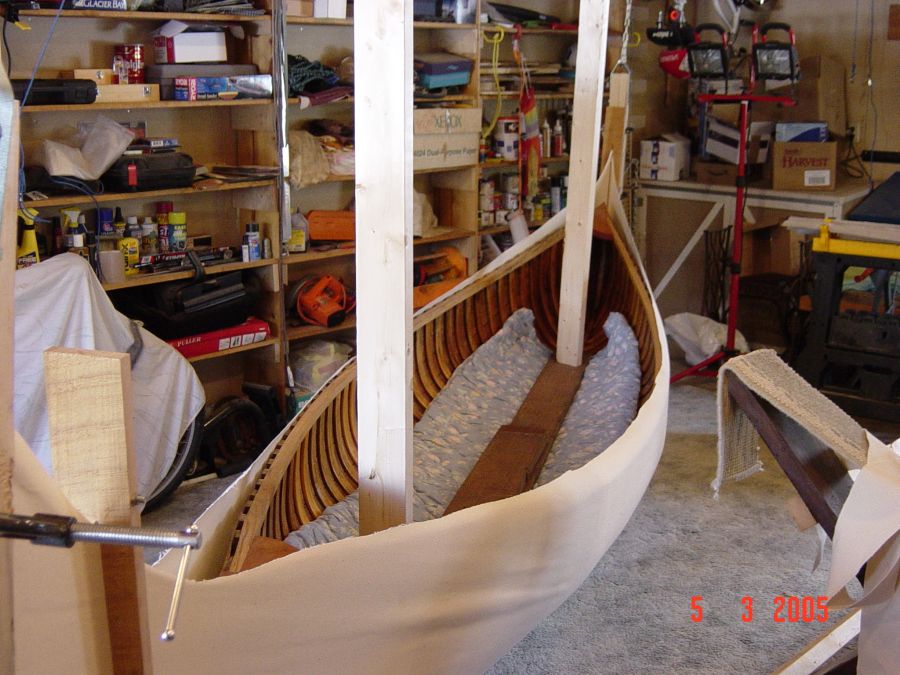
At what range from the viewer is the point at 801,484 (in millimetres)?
1705

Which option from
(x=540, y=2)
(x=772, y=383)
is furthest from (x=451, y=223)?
(x=772, y=383)

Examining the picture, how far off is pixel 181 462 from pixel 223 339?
58cm

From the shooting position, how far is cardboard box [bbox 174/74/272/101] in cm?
361

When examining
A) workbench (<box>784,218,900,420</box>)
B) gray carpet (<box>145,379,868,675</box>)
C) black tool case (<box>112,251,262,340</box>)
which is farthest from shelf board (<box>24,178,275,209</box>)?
workbench (<box>784,218,900,420</box>)

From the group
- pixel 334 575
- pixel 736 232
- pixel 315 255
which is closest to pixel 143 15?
pixel 315 255

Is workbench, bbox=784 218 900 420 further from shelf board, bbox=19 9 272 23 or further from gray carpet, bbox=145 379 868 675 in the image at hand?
shelf board, bbox=19 9 272 23

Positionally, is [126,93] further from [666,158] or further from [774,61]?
[666,158]

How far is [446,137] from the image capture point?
4594 millimetres

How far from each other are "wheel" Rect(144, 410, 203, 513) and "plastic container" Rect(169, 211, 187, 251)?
0.73 meters

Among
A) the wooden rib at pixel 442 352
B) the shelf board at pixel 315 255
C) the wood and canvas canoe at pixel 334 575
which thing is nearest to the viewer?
the wood and canvas canoe at pixel 334 575

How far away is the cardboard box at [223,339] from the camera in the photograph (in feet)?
12.2

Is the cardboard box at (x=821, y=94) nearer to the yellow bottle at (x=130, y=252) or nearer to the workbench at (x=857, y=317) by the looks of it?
the workbench at (x=857, y=317)
